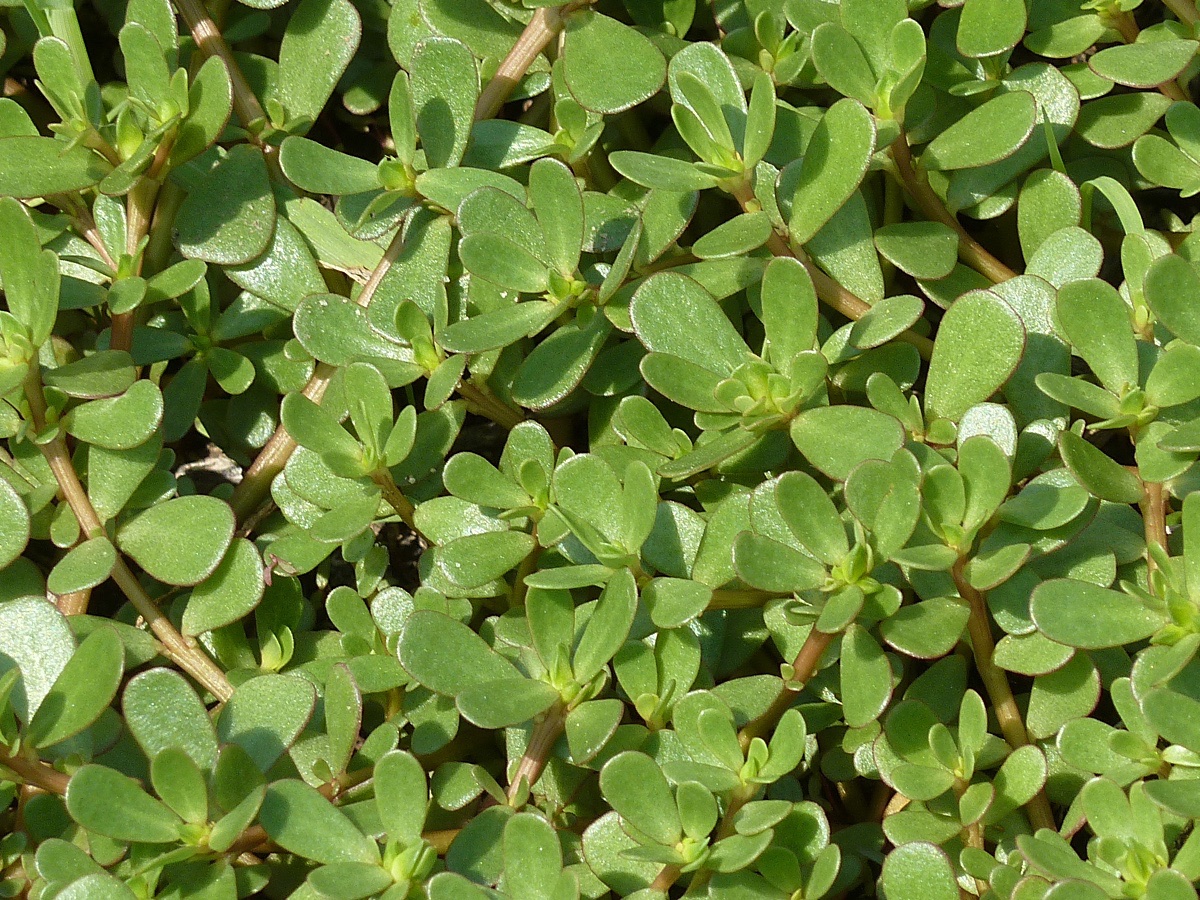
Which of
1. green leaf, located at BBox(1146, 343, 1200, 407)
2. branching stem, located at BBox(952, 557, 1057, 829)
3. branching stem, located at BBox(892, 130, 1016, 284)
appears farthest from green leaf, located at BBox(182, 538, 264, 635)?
green leaf, located at BBox(1146, 343, 1200, 407)

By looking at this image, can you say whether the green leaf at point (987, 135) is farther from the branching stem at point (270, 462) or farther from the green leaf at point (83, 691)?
the green leaf at point (83, 691)

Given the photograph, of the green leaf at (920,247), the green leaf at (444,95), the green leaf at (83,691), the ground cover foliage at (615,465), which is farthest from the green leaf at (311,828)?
the green leaf at (920,247)

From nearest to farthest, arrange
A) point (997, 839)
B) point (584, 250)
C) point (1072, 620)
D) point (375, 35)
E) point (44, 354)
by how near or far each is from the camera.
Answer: point (1072, 620)
point (997, 839)
point (584, 250)
point (44, 354)
point (375, 35)

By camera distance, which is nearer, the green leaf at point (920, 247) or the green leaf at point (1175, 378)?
the green leaf at point (1175, 378)

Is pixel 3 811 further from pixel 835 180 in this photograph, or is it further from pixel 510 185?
pixel 835 180

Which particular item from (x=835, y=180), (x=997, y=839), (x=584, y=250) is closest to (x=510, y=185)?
(x=584, y=250)
